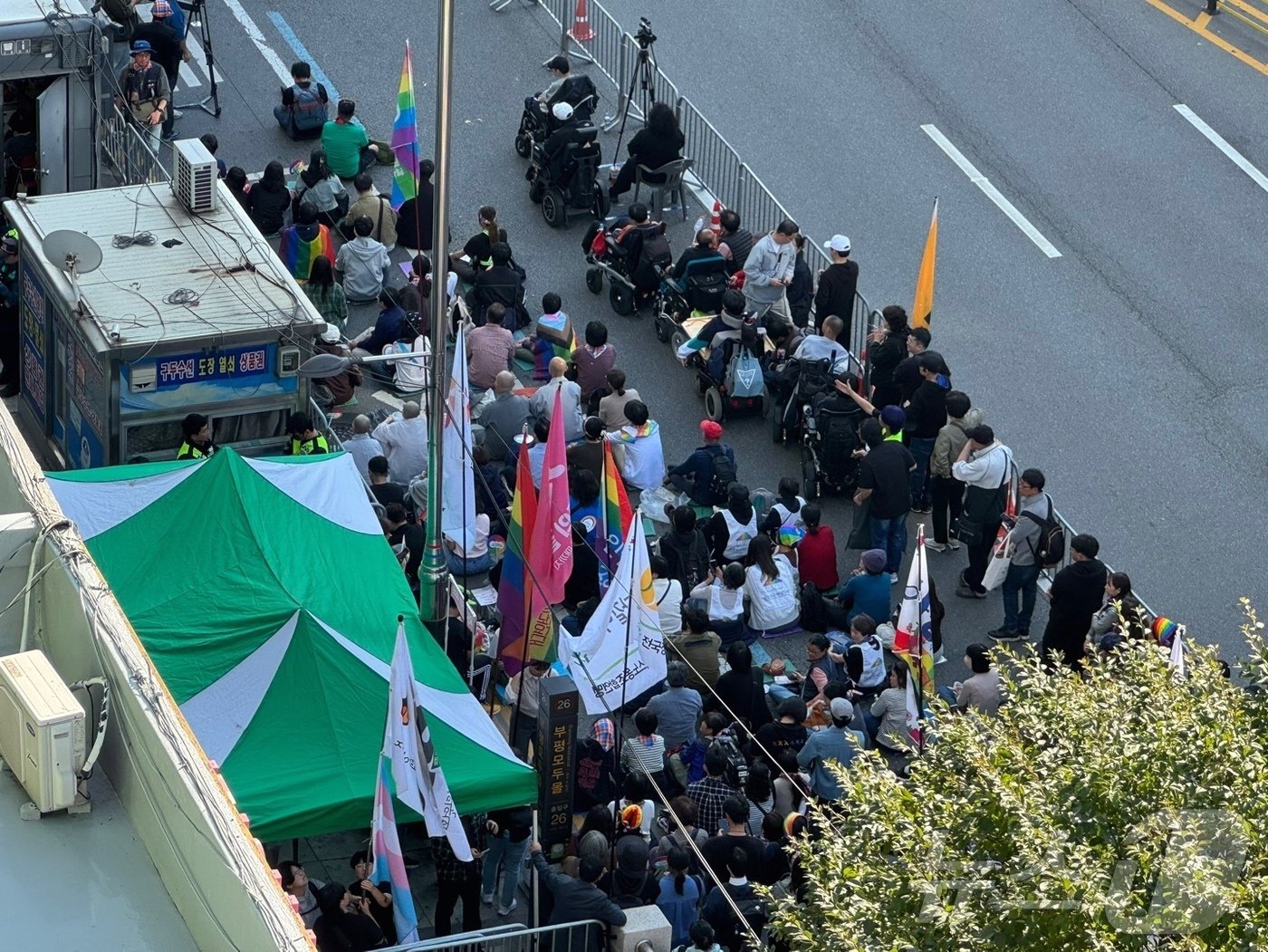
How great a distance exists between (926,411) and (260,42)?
10912 mm

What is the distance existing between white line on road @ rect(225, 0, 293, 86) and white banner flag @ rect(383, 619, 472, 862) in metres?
13.4

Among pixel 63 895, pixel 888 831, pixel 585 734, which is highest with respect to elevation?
pixel 63 895

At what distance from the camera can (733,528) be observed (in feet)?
59.4

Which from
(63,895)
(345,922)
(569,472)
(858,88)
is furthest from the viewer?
(858,88)

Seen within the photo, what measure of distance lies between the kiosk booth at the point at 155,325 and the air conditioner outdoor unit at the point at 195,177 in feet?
0.13

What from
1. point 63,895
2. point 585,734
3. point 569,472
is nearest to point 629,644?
point 585,734

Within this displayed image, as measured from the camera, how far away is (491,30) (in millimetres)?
26688

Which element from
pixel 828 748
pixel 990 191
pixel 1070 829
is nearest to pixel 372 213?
pixel 990 191

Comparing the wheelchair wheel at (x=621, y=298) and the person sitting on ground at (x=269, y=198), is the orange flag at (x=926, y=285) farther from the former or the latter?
the person sitting on ground at (x=269, y=198)

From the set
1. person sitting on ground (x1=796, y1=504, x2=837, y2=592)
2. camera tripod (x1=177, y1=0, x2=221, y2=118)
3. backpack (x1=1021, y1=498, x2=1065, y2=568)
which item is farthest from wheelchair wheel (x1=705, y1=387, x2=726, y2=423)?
camera tripod (x1=177, y1=0, x2=221, y2=118)

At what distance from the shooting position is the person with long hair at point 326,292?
20.6 m

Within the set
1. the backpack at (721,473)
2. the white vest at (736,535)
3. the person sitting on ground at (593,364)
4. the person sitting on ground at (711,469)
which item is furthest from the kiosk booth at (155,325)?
the white vest at (736,535)

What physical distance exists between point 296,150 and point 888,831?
1500cm

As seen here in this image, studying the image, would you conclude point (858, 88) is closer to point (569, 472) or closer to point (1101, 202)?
point (1101, 202)
